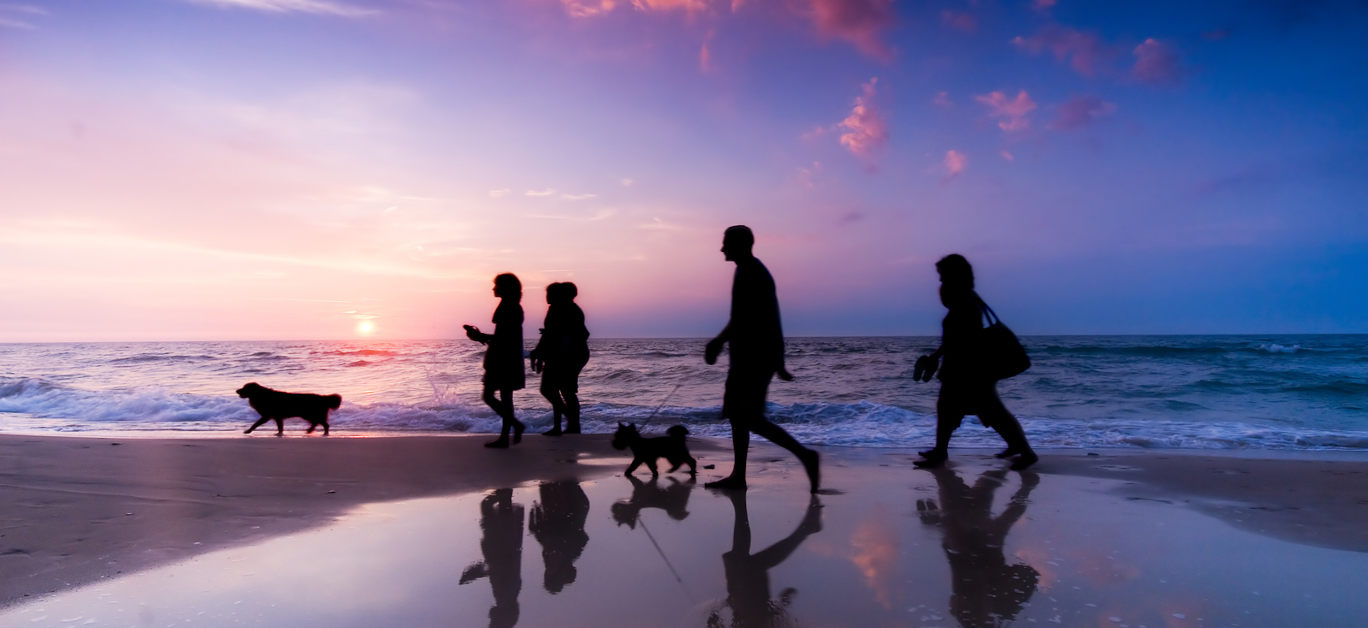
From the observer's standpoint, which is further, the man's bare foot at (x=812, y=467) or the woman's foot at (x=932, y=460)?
the woman's foot at (x=932, y=460)

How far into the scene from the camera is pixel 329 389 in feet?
56.3

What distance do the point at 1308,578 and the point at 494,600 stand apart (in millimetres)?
3429

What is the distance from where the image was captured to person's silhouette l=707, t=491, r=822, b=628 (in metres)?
2.47

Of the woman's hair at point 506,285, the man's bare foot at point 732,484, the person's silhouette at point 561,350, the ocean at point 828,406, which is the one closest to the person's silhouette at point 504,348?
the woman's hair at point 506,285

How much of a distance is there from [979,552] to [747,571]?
1.18 meters

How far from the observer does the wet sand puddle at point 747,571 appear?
97.7 inches

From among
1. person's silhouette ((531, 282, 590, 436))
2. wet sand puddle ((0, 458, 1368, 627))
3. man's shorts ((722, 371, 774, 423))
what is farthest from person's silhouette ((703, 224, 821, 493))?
person's silhouette ((531, 282, 590, 436))

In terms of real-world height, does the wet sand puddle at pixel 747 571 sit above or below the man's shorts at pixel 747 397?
below

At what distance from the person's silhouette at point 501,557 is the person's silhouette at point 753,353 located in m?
1.61

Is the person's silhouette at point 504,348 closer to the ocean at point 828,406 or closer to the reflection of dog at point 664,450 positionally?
the ocean at point 828,406

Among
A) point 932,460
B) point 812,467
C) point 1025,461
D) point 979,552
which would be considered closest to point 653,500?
point 812,467

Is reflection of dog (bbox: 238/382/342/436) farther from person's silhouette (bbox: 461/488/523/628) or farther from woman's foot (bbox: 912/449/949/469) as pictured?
woman's foot (bbox: 912/449/949/469)

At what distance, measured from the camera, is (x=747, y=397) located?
4738 millimetres

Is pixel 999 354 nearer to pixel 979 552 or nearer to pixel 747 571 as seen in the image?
pixel 979 552
